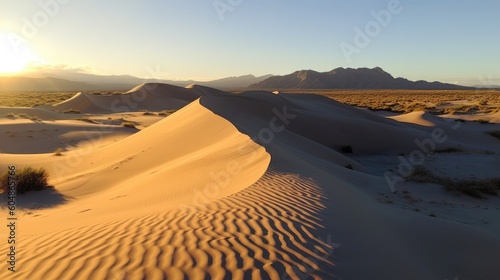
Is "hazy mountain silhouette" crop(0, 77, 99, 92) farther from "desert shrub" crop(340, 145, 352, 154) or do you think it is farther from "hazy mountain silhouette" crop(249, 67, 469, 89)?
"desert shrub" crop(340, 145, 352, 154)

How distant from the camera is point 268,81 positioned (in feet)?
597

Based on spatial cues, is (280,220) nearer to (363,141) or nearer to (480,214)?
(480,214)

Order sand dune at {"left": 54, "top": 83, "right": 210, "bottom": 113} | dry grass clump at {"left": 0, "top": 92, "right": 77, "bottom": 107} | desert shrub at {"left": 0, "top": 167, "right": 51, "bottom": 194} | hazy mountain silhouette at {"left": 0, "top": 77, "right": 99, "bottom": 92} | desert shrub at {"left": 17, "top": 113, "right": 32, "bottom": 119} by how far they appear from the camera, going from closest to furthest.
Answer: desert shrub at {"left": 0, "top": 167, "right": 51, "bottom": 194}
desert shrub at {"left": 17, "top": 113, "right": 32, "bottom": 119}
sand dune at {"left": 54, "top": 83, "right": 210, "bottom": 113}
dry grass clump at {"left": 0, "top": 92, "right": 77, "bottom": 107}
hazy mountain silhouette at {"left": 0, "top": 77, "right": 99, "bottom": 92}

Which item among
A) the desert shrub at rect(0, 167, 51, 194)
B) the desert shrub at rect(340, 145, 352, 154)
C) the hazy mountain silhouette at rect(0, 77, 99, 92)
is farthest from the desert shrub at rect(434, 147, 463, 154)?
the hazy mountain silhouette at rect(0, 77, 99, 92)

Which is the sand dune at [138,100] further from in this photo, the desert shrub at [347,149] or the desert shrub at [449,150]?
the desert shrub at [449,150]

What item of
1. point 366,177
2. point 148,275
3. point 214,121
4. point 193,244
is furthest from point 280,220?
point 214,121

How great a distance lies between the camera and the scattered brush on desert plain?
3.71m

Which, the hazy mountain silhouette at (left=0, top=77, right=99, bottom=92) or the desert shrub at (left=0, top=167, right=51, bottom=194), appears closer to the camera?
the desert shrub at (left=0, top=167, right=51, bottom=194)

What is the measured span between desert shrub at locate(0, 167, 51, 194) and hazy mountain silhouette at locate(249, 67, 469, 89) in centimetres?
15337

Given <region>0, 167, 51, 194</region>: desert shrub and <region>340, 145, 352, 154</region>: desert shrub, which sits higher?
<region>0, 167, 51, 194</region>: desert shrub

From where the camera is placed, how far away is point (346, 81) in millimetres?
167500

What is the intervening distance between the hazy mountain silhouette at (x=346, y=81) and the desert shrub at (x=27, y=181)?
503 feet

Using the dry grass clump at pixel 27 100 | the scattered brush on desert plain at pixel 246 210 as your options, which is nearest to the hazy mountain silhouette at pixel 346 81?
the dry grass clump at pixel 27 100

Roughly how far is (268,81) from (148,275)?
181913mm
